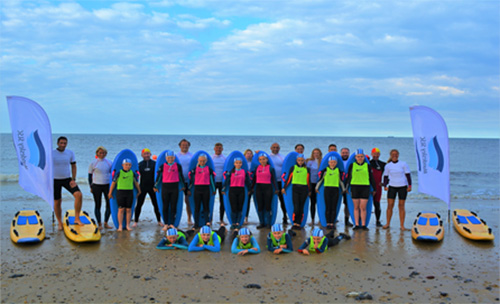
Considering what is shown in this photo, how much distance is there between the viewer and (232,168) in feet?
27.0

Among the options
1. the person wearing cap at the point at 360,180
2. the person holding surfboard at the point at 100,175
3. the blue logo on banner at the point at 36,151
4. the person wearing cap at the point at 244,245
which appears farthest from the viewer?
the person holding surfboard at the point at 100,175

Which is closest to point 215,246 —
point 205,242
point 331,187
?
point 205,242

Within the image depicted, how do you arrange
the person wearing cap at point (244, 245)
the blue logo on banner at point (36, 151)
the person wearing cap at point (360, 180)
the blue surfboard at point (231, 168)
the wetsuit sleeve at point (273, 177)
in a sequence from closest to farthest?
the person wearing cap at point (244, 245) < the blue logo on banner at point (36, 151) < the person wearing cap at point (360, 180) < the wetsuit sleeve at point (273, 177) < the blue surfboard at point (231, 168)

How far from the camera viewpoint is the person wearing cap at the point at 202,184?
7.92 m

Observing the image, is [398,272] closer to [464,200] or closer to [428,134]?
[428,134]

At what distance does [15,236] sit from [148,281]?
3114 mm

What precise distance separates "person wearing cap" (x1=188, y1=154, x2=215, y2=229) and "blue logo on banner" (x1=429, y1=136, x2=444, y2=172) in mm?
4302

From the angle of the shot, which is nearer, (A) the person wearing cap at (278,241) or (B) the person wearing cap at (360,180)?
(A) the person wearing cap at (278,241)

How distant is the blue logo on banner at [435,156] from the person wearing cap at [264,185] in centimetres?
313

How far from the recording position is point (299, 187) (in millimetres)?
8023

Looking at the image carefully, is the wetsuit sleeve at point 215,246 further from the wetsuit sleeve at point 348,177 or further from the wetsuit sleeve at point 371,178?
the wetsuit sleeve at point 371,178

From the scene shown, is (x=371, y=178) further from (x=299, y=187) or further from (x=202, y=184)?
(x=202, y=184)

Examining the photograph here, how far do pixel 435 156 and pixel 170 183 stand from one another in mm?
5152

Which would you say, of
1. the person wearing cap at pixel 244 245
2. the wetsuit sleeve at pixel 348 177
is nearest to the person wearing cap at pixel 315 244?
the person wearing cap at pixel 244 245
